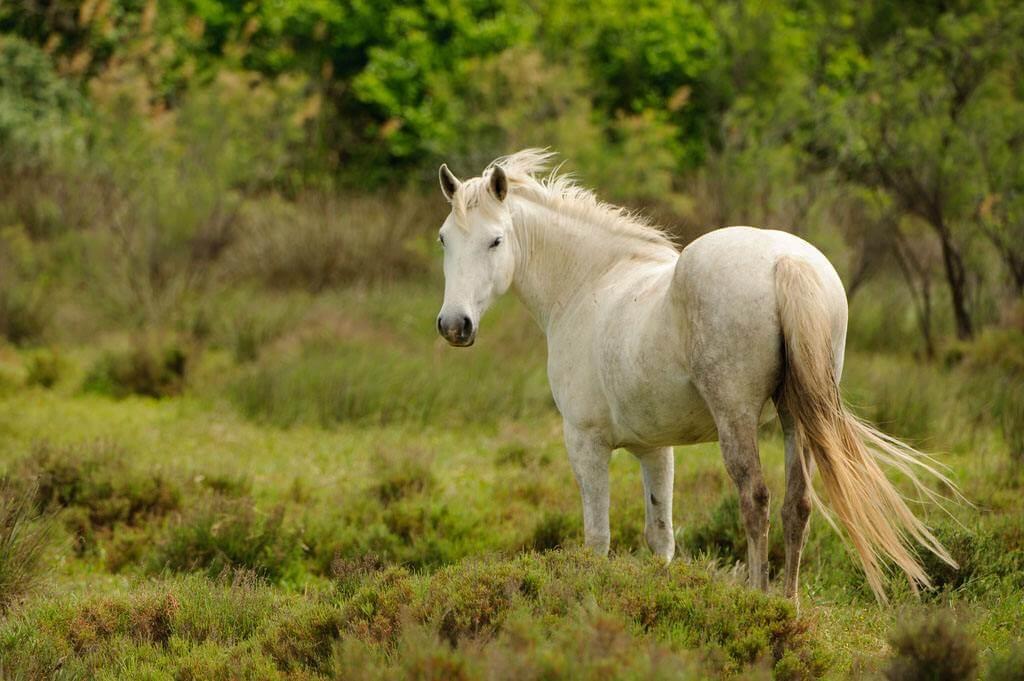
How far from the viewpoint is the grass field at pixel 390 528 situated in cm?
377

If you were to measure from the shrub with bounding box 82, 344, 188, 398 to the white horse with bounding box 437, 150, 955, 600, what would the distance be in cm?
619

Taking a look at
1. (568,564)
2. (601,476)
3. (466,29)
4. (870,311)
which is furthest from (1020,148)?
(466,29)

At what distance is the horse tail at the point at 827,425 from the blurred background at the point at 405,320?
0.43 m

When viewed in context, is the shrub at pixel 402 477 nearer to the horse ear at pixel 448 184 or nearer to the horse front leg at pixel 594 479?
the horse front leg at pixel 594 479

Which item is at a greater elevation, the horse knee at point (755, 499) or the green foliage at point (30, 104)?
the green foliage at point (30, 104)

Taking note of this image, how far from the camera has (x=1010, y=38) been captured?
11.5m

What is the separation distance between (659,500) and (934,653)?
199 centimetres

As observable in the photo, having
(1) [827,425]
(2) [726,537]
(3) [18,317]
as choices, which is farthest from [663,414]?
(3) [18,317]

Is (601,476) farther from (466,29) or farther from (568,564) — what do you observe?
(466,29)

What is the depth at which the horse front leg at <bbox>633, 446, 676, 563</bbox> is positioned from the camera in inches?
204

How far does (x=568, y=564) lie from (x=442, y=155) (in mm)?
15402

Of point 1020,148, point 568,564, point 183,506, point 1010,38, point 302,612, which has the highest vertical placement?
point 1010,38

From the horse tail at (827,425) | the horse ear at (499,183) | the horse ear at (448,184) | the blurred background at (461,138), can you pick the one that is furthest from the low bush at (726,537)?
the blurred background at (461,138)

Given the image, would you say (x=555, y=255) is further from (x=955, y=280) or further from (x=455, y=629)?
(x=955, y=280)
